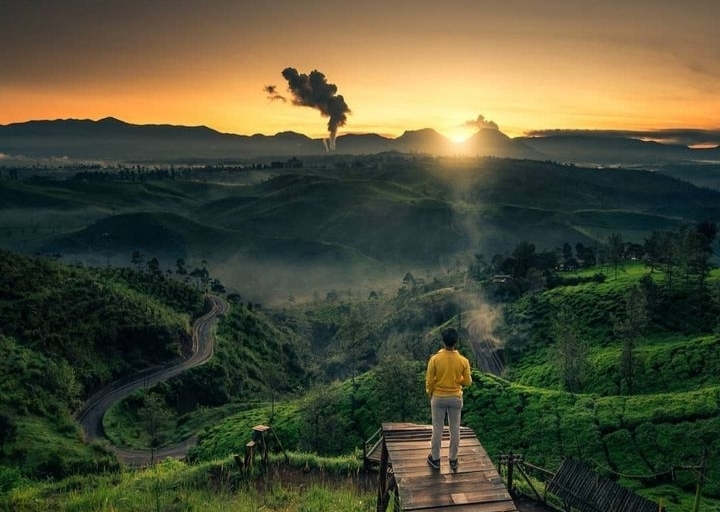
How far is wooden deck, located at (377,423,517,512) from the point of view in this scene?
12.9m

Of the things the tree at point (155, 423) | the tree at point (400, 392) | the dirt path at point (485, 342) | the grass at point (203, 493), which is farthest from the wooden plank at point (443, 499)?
the dirt path at point (485, 342)

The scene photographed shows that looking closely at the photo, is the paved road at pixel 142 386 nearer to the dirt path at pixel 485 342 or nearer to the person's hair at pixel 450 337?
the dirt path at pixel 485 342

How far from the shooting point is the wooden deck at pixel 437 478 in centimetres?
1286

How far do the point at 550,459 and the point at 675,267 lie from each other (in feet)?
319

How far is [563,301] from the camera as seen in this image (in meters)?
115

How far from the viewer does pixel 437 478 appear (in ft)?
46.2

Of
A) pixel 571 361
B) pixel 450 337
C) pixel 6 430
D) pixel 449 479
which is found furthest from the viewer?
pixel 571 361

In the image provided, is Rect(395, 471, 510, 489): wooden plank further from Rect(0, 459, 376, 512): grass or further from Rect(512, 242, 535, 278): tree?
Rect(512, 242, 535, 278): tree

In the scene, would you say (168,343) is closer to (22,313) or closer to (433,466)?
(22,313)

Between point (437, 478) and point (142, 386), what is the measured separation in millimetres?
96649

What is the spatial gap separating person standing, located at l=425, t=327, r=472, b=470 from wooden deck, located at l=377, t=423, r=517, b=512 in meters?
0.56

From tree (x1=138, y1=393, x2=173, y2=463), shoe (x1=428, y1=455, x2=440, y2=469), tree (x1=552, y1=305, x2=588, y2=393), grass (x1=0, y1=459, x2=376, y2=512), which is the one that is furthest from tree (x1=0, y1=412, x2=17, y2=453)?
tree (x1=552, y1=305, x2=588, y2=393)

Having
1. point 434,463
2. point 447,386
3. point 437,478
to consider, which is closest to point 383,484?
point 434,463

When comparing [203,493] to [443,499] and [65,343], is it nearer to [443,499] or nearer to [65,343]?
[443,499]
